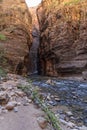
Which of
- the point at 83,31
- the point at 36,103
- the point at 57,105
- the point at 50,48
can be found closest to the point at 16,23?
the point at 50,48

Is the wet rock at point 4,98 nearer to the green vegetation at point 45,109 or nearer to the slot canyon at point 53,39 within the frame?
the green vegetation at point 45,109

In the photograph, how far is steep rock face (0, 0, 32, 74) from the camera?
17.6 meters

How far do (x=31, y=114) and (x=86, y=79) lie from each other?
11.0 meters

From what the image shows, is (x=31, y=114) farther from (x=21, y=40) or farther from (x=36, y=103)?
(x=21, y=40)

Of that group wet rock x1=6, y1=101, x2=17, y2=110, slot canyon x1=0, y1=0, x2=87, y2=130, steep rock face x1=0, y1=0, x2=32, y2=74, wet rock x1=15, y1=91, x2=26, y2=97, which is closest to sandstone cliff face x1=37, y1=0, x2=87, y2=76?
slot canyon x1=0, y1=0, x2=87, y2=130

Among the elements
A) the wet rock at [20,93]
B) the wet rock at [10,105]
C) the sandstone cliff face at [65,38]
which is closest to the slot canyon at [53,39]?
the sandstone cliff face at [65,38]

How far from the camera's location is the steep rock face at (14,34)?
17578 mm

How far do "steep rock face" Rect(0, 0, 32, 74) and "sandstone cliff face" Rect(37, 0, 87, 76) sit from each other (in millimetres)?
1787

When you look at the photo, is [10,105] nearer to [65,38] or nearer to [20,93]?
[20,93]

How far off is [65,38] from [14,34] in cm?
358

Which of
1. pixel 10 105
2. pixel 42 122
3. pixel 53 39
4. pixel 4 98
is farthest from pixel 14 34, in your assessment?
pixel 42 122

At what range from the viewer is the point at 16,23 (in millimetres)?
18906

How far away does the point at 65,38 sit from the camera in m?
19.3

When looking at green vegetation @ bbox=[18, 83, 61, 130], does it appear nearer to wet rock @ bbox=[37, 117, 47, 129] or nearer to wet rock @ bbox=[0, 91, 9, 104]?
wet rock @ bbox=[37, 117, 47, 129]
